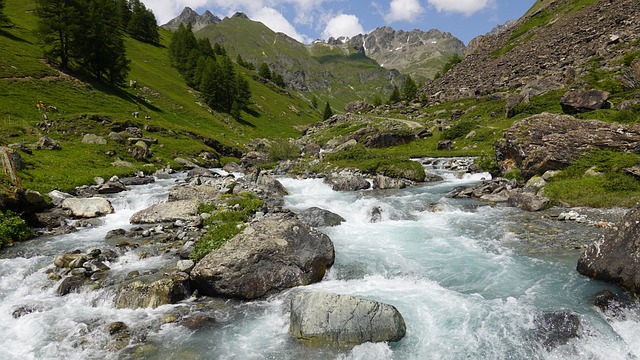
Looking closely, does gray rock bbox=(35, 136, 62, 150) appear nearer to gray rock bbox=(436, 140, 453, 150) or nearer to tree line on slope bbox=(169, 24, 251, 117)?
gray rock bbox=(436, 140, 453, 150)

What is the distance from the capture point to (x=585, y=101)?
45969 millimetres

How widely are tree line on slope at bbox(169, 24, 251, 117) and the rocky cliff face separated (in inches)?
2543

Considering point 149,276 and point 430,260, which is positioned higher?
point 430,260

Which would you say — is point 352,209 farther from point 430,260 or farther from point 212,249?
point 212,249

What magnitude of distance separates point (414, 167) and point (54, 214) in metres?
32.3

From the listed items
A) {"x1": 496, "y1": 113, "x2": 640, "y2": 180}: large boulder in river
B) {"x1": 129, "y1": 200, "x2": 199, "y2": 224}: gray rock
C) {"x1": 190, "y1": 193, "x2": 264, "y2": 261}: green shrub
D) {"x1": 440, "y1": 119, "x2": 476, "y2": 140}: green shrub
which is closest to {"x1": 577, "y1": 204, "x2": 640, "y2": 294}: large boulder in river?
{"x1": 190, "y1": 193, "x2": 264, "y2": 261}: green shrub

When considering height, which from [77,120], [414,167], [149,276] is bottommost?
[77,120]

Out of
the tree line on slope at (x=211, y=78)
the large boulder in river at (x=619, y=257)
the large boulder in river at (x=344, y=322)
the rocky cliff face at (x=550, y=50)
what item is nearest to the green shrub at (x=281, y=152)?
the tree line on slope at (x=211, y=78)

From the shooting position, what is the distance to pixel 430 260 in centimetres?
1609

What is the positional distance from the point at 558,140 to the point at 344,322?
89.9ft

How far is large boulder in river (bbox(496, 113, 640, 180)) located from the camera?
26.9 meters

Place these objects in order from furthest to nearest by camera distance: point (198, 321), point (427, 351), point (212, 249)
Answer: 1. point (212, 249)
2. point (198, 321)
3. point (427, 351)

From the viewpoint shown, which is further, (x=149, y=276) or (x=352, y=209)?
(x=352, y=209)

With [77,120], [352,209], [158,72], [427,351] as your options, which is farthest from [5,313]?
[158,72]
